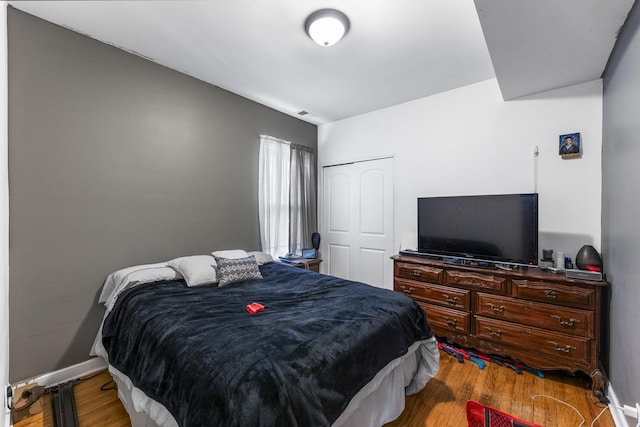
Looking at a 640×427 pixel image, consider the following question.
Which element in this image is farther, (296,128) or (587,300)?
(296,128)

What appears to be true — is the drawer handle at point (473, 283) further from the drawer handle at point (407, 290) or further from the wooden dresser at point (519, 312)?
the drawer handle at point (407, 290)

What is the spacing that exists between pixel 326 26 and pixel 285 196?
7.30 feet

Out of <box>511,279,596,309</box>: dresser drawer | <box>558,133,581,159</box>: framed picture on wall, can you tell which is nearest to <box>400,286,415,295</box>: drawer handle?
<box>511,279,596,309</box>: dresser drawer

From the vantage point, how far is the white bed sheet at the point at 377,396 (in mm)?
1311

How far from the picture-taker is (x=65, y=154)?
6.92 feet

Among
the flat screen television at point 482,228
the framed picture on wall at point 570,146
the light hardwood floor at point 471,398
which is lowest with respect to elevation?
the light hardwood floor at point 471,398

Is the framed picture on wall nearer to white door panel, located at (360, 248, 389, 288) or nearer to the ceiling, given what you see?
the ceiling

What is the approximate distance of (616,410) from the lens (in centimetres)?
169

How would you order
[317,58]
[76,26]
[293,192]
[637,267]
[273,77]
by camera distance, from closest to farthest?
[637,267] → [76,26] → [317,58] → [273,77] → [293,192]

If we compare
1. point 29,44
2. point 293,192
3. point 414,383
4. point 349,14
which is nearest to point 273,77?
point 349,14

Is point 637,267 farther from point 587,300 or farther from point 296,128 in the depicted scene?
point 296,128

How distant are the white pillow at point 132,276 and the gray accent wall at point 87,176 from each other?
0.27ft

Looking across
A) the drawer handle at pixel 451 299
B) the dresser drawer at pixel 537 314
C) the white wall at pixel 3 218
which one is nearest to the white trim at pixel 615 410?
the dresser drawer at pixel 537 314

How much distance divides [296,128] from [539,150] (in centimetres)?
290
